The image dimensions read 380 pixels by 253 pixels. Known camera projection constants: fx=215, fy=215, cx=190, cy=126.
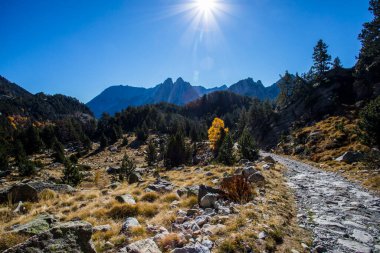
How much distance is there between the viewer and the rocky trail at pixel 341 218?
20.5 feet

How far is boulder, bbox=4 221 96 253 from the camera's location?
4.32 meters

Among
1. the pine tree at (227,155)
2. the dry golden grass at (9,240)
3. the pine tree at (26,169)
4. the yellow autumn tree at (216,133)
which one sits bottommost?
the pine tree at (26,169)

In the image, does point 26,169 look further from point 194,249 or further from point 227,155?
point 194,249

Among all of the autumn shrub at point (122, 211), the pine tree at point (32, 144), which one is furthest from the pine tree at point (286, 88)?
the pine tree at point (32, 144)

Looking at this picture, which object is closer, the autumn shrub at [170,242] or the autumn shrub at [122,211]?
the autumn shrub at [170,242]

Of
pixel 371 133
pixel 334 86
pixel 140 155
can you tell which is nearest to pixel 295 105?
pixel 334 86

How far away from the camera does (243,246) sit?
563cm

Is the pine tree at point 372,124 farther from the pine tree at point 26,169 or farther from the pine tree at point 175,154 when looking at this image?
the pine tree at point 26,169

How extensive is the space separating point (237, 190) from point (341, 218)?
13.9 feet

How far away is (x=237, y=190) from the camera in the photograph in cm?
1063

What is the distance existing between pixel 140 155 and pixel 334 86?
259 ft

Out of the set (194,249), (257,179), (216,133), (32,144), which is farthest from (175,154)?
(32,144)

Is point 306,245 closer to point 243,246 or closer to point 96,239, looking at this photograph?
point 243,246

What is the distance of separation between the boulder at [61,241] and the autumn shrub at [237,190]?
21.9ft
